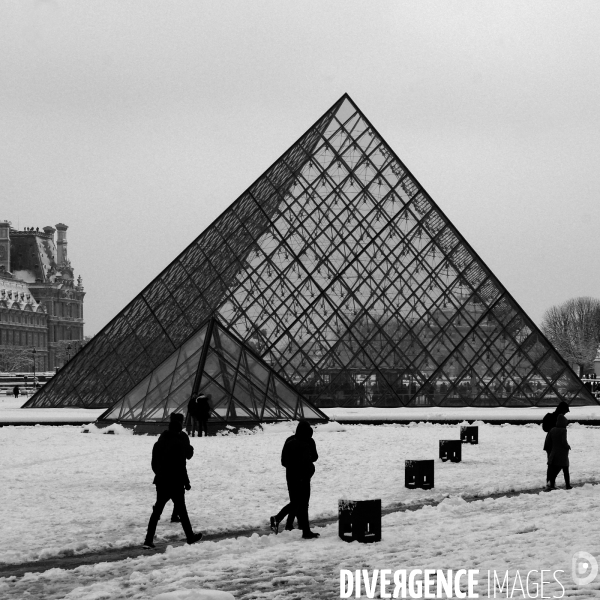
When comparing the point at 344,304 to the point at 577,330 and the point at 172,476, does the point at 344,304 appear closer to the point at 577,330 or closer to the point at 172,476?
the point at 172,476

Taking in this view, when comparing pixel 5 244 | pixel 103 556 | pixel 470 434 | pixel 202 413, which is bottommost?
pixel 103 556

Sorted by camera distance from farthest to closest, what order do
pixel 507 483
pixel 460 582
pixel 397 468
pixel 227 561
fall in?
pixel 397 468 < pixel 507 483 < pixel 227 561 < pixel 460 582

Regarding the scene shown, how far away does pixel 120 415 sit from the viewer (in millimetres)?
27484

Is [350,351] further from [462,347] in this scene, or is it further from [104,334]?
[104,334]

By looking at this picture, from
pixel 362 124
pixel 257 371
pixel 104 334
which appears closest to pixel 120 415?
pixel 257 371

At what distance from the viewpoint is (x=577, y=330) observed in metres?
94.4

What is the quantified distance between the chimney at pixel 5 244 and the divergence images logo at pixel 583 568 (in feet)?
463

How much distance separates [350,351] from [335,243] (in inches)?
161

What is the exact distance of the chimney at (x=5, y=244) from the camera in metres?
145

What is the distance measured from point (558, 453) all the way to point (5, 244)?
13781 cm

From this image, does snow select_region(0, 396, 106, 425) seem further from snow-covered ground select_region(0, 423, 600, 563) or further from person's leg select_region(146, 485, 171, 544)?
person's leg select_region(146, 485, 171, 544)

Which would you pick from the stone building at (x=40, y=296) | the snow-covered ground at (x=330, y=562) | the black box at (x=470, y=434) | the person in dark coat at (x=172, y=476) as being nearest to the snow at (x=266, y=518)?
the snow-covered ground at (x=330, y=562)

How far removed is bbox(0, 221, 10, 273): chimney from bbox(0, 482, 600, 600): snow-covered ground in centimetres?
13887

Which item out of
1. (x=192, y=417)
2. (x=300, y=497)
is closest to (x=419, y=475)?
(x=300, y=497)
